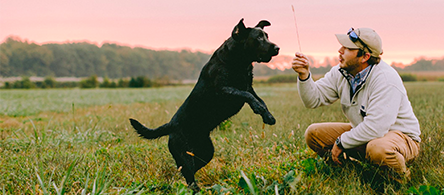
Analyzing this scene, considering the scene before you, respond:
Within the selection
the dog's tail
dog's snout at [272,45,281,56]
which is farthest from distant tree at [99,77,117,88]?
dog's snout at [272,45,281,56]

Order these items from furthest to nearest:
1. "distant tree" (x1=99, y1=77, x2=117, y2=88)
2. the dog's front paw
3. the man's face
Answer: "distant tree" (x1=99, y1=77, x2=117, y2=88) → the man's face → the dog's front paw

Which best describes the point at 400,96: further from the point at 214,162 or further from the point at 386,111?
the point at 214,162

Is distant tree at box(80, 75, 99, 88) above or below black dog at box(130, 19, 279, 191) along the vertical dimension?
below

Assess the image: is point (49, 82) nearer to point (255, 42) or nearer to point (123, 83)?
point (123, 83)

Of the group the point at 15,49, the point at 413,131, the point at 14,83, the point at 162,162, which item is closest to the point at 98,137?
the point at 162,162

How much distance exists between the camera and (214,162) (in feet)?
13.7

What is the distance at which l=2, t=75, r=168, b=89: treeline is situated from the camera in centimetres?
3641

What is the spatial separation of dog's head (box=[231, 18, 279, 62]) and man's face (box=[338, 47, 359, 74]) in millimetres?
981

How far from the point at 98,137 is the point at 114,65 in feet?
151

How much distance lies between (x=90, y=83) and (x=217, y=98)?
3944 centimetres

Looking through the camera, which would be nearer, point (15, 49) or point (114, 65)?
point (15, 49)

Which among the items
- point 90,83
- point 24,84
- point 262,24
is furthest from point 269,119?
point 24,84

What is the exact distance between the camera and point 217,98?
10.1ft

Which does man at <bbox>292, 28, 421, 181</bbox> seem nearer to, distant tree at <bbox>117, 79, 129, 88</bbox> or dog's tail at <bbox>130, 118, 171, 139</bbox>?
dog's tail at <bbox>130, 118, 171, 139</bbox>
